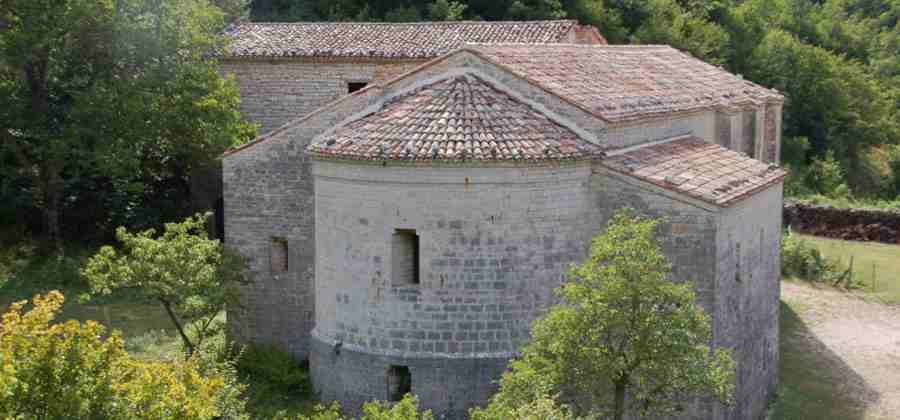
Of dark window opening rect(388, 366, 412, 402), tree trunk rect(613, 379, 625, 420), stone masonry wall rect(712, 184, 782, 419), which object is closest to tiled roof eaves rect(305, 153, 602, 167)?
stone masonry wall rect(712, 184, 782, 419)

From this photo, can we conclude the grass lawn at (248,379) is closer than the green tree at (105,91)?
Yes

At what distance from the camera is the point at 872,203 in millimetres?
42781

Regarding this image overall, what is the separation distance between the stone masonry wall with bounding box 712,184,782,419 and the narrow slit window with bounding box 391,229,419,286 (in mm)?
4120

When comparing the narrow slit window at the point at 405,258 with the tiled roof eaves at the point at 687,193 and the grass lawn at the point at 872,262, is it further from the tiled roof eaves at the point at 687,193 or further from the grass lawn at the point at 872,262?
the grass lawn at the point at 872,262

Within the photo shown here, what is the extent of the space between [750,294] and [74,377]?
1131 centimetres

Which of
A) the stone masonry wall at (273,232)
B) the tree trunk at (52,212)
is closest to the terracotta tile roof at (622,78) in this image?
the stone masonry wall at (273,232)

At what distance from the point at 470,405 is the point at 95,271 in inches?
257

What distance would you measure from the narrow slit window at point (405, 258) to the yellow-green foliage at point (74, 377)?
6045 millimetres

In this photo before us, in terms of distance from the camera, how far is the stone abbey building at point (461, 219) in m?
15.6

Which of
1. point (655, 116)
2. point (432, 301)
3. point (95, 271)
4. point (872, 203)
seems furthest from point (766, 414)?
point (872, 203)

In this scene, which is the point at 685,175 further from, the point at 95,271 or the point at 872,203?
the point at 872,203

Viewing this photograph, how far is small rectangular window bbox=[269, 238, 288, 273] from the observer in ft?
62.0

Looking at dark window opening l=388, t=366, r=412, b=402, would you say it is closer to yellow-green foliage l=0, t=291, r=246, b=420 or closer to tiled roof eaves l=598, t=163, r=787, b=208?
tiled roof eaves l=598, t=163, r=787, b=208

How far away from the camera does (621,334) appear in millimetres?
12664
